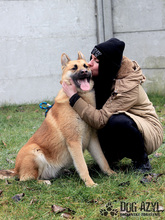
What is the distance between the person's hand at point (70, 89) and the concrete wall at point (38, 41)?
13.4 feet

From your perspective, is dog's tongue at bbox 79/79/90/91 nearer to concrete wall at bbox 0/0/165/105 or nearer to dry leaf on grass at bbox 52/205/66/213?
dry leaf on grass at bbox 52/205/66/213

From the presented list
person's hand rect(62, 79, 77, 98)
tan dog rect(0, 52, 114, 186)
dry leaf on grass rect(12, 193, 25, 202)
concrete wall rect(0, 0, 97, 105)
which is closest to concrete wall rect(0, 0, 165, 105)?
concrete wall rect(0, 0, 97, 105)

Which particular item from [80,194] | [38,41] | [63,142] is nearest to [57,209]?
[80,194]

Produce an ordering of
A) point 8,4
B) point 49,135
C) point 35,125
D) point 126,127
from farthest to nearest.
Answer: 1. point 8,4
2. point 35,125
3. point 49,135
4. point 126,127

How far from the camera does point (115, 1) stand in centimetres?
716

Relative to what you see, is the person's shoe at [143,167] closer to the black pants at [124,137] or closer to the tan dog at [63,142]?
the black pants at [124,137]

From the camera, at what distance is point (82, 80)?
3.38m

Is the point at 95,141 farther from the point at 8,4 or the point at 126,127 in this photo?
the point at 8,4

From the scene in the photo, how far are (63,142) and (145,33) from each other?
4546mm

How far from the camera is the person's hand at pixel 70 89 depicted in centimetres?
336

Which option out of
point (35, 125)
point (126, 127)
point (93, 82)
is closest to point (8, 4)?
point (35, 125)

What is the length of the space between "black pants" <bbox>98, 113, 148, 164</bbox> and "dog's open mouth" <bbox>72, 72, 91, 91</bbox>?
1.45ft

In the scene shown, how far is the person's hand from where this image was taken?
3359 mm

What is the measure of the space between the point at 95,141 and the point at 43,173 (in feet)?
2.23
